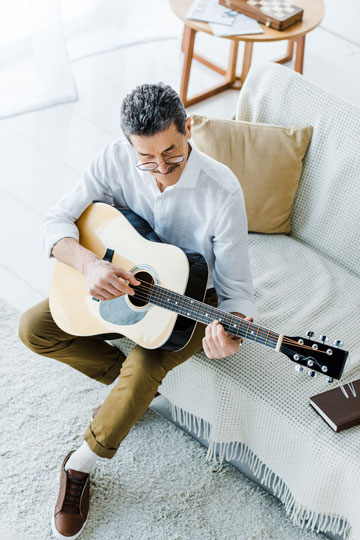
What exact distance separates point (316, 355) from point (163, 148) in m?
0.58

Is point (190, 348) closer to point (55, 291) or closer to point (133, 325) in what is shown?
point (133, 325)

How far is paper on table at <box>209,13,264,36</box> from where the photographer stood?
9.84 feet

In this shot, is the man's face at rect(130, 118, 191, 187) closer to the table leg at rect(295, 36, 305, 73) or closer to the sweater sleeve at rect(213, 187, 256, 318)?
the sweater sleeve at rect(213, 187, 256, 318)

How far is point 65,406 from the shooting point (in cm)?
216

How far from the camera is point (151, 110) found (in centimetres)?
161

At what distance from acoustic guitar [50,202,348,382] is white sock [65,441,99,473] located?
0.30 meters

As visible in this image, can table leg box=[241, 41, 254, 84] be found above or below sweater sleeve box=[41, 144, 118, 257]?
below

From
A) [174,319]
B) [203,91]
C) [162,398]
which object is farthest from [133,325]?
[203,91]

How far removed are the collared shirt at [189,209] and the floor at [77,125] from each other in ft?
2.19

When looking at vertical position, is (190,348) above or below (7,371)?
above

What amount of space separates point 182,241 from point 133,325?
269 millimetres

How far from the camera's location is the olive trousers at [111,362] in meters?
1.78

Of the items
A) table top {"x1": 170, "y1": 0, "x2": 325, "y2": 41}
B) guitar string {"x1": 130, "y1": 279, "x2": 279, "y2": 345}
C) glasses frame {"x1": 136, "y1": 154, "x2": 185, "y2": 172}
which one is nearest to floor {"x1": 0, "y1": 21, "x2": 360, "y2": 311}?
table top {"x1": 170, "y1": 0, "x2": 325, "y2": 41}

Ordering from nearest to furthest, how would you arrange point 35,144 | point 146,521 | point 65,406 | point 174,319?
point 174,319, point 146,521, point 65,406, point 35,144
